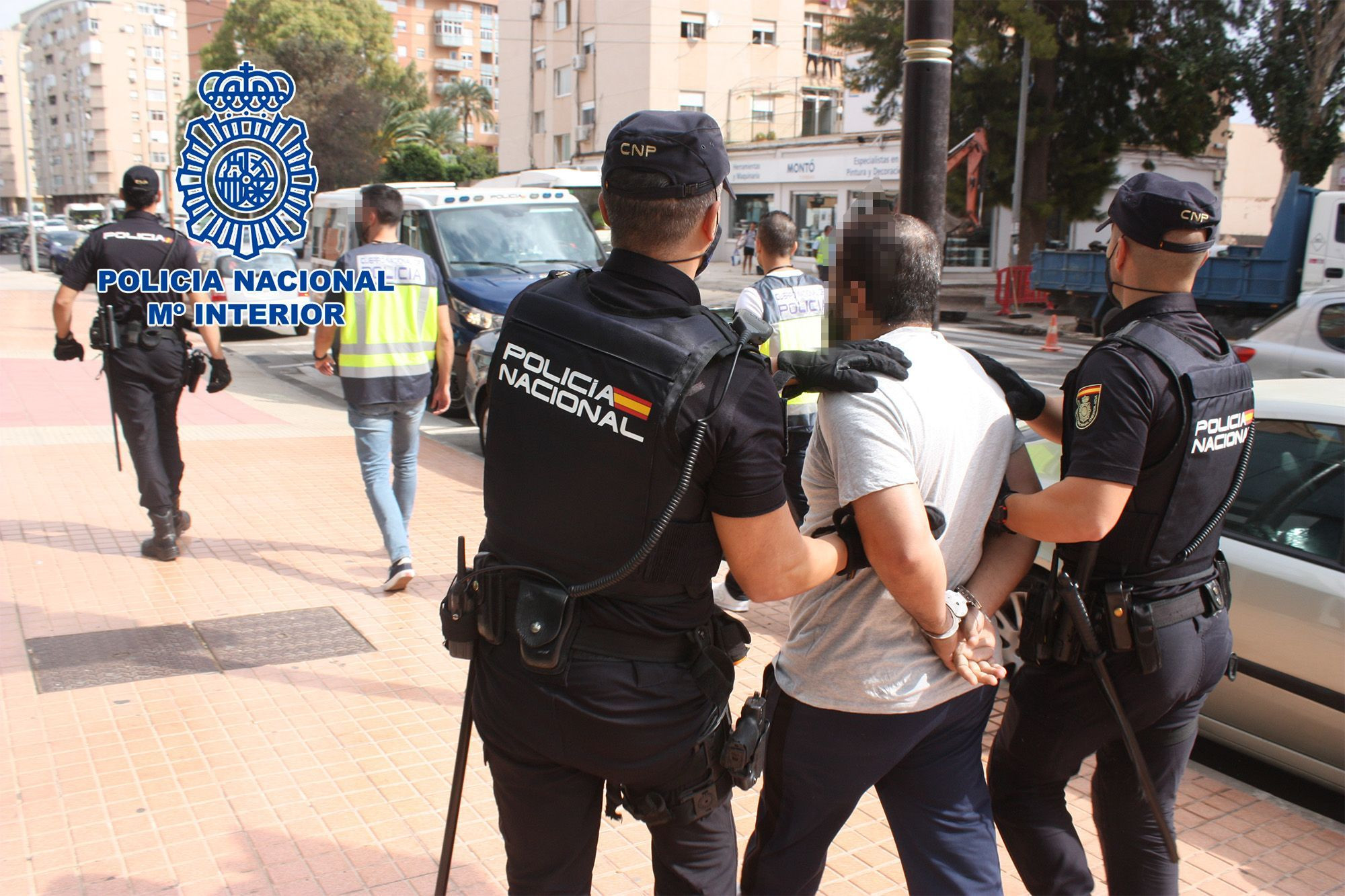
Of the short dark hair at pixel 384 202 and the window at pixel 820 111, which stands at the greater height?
the window at pixel 820 111

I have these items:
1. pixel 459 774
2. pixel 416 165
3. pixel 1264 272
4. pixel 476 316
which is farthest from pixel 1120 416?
pixel 416 165

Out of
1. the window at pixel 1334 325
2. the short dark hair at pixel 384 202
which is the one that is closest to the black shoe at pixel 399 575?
the short dark hair at pixel 384 202

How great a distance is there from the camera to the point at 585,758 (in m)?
1.88

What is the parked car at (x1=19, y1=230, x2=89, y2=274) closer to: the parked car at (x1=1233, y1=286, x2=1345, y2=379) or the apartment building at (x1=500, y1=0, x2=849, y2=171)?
the apartment building at (x1=500, y1=0, x2=849, y2=171)

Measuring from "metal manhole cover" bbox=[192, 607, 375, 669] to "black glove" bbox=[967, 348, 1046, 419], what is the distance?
323 centimetres

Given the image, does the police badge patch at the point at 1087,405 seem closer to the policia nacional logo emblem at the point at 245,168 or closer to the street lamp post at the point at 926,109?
the street lamp post at the point at 926,109

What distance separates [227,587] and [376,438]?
42.5 inches

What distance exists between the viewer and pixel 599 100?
45.0m

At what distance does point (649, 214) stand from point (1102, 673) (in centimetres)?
134

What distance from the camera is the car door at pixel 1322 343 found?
8469mm

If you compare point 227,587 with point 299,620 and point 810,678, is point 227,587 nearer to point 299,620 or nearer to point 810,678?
point 299,620

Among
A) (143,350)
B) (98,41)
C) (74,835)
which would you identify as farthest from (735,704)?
(98,41)

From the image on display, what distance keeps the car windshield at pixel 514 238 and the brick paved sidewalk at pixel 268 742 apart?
4.61m

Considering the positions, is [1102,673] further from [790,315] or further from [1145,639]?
[790,315]
